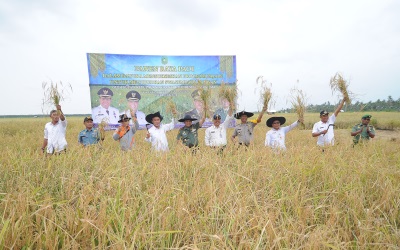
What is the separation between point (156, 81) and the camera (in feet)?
30.1

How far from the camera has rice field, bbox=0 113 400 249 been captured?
1285 mm

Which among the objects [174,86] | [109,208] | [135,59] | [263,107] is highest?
[135,59]

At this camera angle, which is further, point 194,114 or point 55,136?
point 194,114

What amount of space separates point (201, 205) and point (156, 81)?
816cm

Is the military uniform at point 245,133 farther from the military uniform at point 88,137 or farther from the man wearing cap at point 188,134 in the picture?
the military uniform at point 88,137

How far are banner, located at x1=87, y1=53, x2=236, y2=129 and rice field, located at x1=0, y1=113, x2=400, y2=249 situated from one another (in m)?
5.99

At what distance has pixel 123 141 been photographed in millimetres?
4316

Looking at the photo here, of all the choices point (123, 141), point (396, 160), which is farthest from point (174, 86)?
point (396, 160)

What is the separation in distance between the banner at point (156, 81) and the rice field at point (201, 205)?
19.7ft

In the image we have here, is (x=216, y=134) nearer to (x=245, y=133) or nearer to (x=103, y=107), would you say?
(x=245, y=133)

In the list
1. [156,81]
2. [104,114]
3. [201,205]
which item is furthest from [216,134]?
[104,114]

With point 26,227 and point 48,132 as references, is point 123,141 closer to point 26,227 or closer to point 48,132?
Answer: point 48,132

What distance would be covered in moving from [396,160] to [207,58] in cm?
763

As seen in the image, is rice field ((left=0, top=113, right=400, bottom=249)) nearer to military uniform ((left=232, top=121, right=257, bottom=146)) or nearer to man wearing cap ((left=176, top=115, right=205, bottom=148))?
man wearing cap ((left=176, top=115, right=205, bottom=148))
